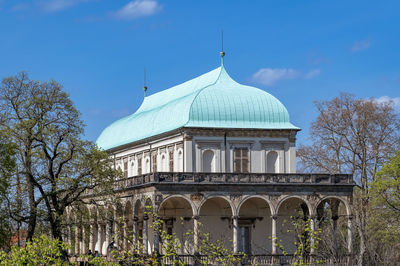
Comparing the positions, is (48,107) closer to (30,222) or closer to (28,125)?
(28,125)

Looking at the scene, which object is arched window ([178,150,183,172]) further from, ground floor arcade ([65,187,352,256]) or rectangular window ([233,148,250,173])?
rectangular window ([233,148,250,173])

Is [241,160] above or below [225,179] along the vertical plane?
above

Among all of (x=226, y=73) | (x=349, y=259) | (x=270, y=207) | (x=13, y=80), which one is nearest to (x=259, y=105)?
(x=226, y=73)

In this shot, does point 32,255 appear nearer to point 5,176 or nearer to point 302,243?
point 302,243

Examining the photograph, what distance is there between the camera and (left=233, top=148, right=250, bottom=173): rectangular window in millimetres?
69000

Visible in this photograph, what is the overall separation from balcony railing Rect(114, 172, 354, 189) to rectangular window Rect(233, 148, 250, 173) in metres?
5.13

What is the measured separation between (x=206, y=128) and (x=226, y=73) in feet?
25.5

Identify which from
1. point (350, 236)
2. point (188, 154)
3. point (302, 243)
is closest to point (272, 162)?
point (188, 154)

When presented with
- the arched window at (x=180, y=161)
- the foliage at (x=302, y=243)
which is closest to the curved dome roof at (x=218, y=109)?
the arched window at (x=180, y=161)

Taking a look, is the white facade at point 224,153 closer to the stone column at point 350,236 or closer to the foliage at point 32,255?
the stone column at point 350,236

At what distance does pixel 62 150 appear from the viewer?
59.7 m

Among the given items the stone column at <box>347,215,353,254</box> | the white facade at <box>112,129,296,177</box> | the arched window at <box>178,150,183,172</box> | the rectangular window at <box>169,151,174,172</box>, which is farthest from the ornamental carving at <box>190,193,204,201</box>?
the stone column at <box>347,215,353,254</box>

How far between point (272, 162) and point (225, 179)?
7766 mm

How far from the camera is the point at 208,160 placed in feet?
226
